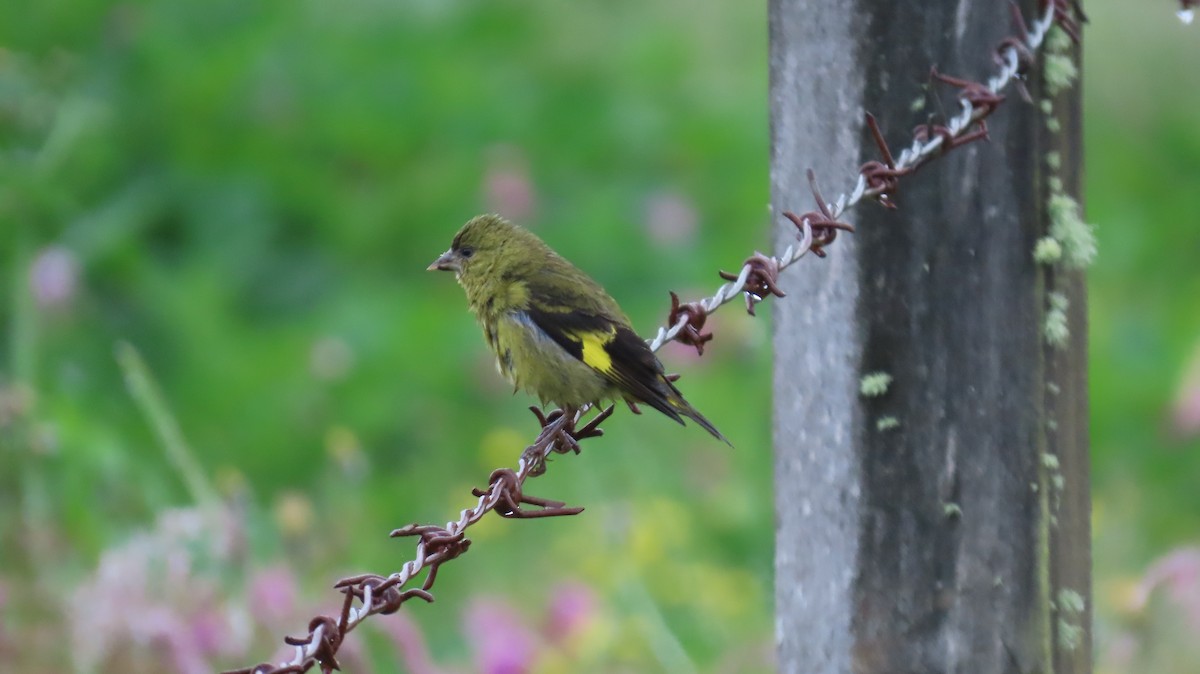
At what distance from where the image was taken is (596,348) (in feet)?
11.9

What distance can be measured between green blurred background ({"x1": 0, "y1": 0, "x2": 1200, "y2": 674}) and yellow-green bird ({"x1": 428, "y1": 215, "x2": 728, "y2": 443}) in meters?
0.79

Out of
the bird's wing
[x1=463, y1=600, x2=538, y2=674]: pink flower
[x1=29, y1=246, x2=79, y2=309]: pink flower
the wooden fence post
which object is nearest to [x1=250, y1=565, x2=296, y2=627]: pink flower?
[x1=463, y1=600, x2=538, y2=674]: pink flower

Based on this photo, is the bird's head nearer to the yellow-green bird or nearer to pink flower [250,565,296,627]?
the yellow-green bird

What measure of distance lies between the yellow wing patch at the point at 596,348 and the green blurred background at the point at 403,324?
0.94m

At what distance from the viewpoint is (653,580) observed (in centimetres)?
530

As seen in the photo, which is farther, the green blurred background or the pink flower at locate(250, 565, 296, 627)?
the green blurred background

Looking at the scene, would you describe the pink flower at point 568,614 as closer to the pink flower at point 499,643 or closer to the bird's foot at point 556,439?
the pink flower at point 499,643

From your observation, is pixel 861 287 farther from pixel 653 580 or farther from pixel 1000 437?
pixel 653 580

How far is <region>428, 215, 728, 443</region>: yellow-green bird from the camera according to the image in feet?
11.5

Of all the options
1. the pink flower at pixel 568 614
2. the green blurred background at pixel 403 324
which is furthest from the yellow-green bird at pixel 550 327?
the pink flower at pixel 568 614

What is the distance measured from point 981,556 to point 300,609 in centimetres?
224

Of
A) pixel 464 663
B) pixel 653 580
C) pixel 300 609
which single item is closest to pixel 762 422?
pixel 653 580

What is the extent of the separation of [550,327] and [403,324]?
3.82 meters

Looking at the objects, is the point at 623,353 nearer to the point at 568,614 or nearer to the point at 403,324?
the point at 568,614
